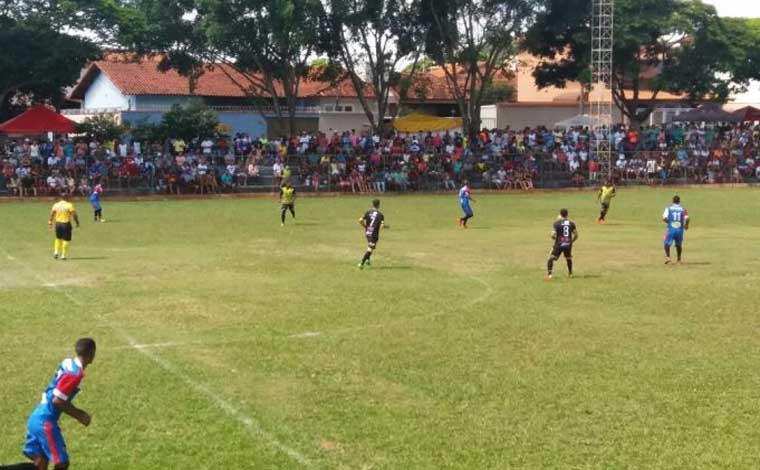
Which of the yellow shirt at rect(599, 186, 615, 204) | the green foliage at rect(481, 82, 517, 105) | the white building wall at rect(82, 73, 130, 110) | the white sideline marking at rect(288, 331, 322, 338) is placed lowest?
the white sideline marking at rect(288, 331, 322, 338)

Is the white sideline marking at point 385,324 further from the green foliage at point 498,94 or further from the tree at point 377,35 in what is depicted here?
the green foliage at point 498,94

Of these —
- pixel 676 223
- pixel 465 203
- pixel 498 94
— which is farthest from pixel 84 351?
pixel 498 94

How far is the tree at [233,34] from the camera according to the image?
140ft

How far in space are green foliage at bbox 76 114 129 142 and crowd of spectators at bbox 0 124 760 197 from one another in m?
2.53

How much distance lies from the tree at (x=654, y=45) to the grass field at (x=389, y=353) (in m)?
28.6

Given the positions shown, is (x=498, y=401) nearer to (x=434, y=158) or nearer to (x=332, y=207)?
(x=332, y=207)

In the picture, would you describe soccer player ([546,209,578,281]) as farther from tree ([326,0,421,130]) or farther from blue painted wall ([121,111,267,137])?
blue painted wall ([121,111,267,137])

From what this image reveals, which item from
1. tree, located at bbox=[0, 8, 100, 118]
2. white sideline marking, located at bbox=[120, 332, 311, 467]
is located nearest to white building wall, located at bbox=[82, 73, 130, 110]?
tree, located at bbox=[0, 8, 100, 118]

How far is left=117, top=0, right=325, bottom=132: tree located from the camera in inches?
1674

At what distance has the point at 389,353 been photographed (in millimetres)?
12000

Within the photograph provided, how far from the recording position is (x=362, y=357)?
11789mm

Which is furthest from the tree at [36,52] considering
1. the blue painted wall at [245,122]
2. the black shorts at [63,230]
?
the black shorts at [63,230]

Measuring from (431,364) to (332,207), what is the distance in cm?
2448

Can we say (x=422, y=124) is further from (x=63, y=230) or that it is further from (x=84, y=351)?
(x=84, y=351)
